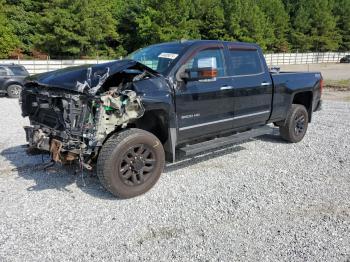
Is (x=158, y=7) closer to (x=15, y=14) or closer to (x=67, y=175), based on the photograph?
(x=15, y=14)

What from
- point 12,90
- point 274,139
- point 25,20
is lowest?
point 274,139

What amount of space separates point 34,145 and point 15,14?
36868 millimetres

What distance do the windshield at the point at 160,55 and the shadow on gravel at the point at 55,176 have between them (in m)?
1.84

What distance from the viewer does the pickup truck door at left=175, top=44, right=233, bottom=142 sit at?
484 centimetres

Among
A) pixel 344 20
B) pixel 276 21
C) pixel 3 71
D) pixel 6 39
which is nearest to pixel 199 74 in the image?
pixel 3 71

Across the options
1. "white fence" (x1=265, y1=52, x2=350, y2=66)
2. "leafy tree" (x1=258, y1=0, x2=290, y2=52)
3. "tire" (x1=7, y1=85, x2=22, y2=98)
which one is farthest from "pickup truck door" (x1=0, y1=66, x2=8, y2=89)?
"leafy tree" (x1=258, y1=0, x2=290, y2=52)

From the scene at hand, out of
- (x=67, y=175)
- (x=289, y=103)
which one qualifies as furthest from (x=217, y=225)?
(x=289, y=103)

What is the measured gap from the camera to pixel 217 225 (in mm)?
3758

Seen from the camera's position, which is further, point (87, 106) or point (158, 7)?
point (158, 7)

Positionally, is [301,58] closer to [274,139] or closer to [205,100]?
[274,139]

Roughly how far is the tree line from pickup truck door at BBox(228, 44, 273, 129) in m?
29.7

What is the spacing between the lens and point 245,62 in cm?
586

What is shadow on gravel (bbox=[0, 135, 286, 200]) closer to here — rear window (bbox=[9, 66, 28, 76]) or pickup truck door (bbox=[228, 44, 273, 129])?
pickup truck door (bbox=[228, 44, 273, 129])

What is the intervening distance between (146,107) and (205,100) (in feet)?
3.50
